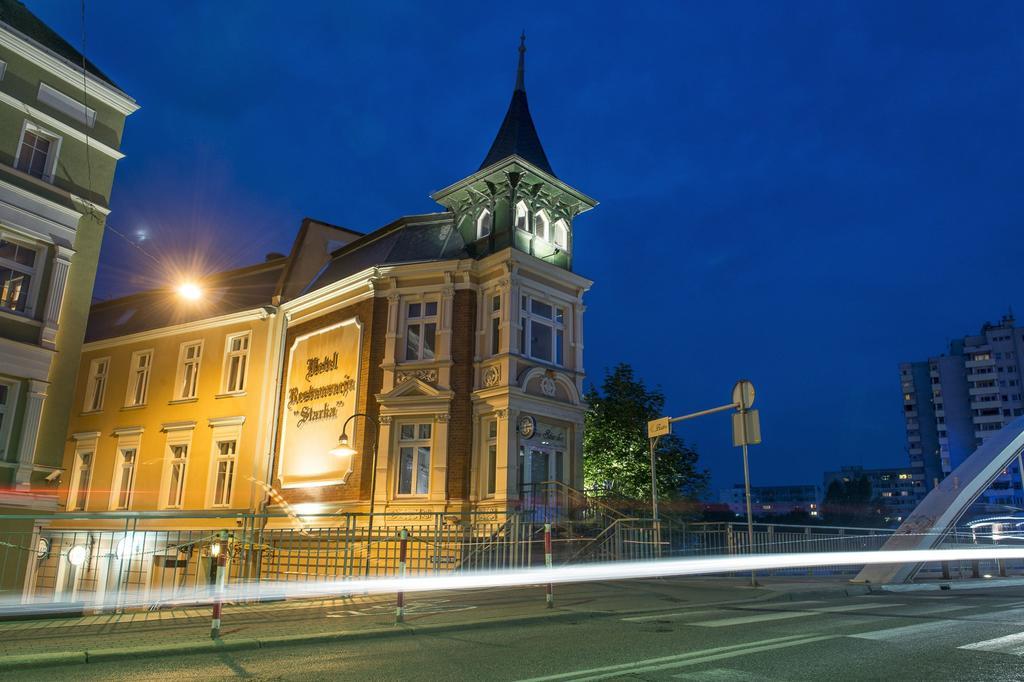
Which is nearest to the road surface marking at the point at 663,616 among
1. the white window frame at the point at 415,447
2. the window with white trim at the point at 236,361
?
the white window frame at the point at 415,447

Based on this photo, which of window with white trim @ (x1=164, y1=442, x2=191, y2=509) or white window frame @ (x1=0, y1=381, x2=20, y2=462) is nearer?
white window frame @ (x1=0, y1=381, x2=20, y2=462)

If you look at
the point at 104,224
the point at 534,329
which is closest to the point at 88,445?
the point at 104,224


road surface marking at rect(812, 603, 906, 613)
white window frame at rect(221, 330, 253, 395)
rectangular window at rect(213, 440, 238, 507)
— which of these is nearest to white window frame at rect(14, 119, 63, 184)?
white window frame at rect(221, 330, 253, 395)

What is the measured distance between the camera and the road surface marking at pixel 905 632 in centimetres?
771

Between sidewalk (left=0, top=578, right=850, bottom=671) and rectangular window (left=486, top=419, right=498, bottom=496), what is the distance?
262 inches

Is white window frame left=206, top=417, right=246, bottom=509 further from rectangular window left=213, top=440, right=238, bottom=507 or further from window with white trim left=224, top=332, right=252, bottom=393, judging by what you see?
window with white trim left=224, top=332, right=252, bottom=393

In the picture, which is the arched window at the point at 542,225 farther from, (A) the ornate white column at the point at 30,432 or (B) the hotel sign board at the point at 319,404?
Result: (A) the ornate white column at the point at 30,432

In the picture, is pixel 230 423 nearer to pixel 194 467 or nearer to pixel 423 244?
pixel 194 467

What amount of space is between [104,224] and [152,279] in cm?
1642

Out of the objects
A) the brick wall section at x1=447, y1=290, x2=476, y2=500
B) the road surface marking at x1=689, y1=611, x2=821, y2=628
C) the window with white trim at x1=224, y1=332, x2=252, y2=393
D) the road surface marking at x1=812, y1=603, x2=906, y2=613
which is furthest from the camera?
the window with white trim at x1=224, y1=332, x2=252, y2=393

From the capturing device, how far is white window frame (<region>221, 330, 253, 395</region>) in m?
27.8

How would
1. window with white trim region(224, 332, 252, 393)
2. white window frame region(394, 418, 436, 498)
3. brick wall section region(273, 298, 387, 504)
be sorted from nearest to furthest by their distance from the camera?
white window frame region(394, 418, 436, 498) < brick wall section region(273, 298, 387, 504) < window with white trim region(224, 332, 252, 393)

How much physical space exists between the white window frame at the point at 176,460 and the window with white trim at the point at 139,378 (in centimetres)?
273

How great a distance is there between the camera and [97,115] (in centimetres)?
1941
